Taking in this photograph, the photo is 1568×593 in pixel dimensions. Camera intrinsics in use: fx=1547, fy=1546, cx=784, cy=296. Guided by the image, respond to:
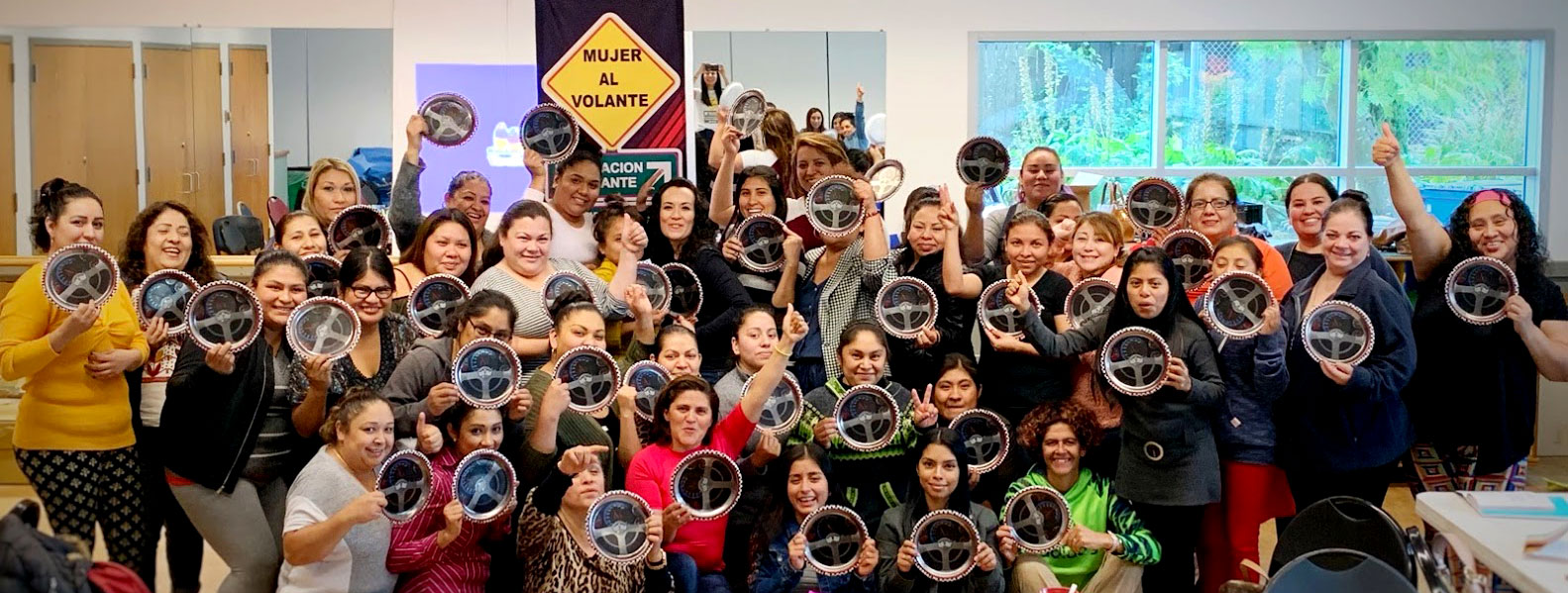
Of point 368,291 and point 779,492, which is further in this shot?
point 779,492

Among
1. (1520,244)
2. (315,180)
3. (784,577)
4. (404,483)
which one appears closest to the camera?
(404,483)

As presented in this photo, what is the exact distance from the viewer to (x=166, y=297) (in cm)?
452

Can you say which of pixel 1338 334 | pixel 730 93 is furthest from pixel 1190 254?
pixel 730 93

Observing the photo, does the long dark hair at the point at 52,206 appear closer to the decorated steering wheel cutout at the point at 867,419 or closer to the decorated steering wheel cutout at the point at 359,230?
the decorated steering wheel cutout at the point at 359,230

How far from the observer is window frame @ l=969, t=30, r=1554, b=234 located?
26.5 ft

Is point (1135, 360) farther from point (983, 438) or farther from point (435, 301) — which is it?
point (435, 301)

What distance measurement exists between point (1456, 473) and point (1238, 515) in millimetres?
714

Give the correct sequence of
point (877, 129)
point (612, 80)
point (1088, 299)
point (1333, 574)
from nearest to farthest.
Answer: point (1333, 574), point (1088, 299), point (612, 80), point (877, 129)

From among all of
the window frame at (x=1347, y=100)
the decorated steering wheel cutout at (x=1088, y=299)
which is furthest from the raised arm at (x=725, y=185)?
the window frame at (x=1347, y=100)

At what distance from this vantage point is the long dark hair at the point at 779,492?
15.3 feet

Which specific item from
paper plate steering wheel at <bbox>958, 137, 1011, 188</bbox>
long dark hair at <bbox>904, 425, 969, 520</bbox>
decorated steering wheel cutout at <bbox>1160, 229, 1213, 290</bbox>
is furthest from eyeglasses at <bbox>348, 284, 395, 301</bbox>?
decorated steering wheel cutout at <bbox>1160, 229, 1213, 290</bbox>

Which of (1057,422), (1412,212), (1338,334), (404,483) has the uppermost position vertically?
(1412,212)

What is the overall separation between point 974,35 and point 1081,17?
1.86 ft

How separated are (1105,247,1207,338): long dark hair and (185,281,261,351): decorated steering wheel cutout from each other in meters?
2.51
